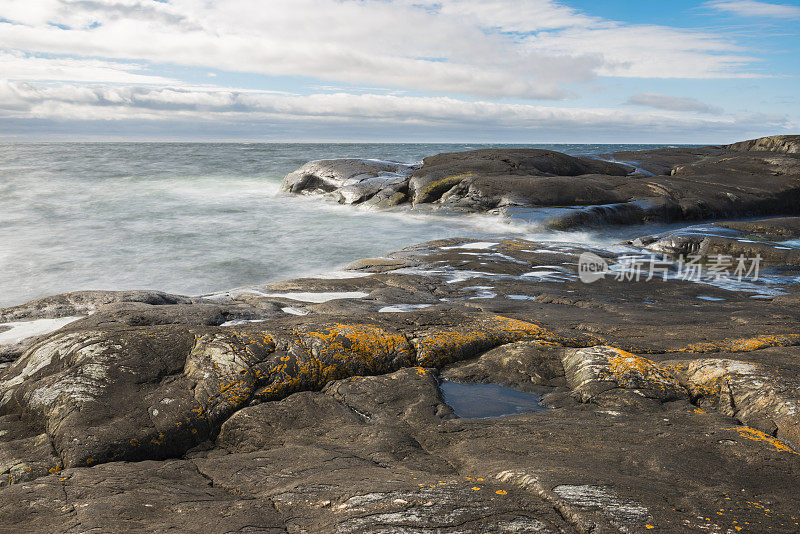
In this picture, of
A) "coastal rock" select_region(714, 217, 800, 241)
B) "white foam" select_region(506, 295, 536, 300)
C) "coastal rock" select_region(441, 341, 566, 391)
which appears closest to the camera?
"coastal rock" select_region(441, 341, 566, 391)

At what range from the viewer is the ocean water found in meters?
17.2

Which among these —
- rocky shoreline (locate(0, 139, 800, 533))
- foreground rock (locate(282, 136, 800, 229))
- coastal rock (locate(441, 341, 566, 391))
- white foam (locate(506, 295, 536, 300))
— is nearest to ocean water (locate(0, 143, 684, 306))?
foreground rock (locate(282, 136, 800, 229))

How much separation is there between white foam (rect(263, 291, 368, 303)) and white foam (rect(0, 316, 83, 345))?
3556 millimetres

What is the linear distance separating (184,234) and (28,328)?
16631mm

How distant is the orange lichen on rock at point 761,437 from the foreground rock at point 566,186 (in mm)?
18602

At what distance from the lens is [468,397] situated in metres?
6.02

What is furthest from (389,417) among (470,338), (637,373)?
(637,373)

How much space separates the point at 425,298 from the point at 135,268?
478 inches

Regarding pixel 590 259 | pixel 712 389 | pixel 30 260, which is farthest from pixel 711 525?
pixel 30 260

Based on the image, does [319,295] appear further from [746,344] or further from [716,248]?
[716,248]

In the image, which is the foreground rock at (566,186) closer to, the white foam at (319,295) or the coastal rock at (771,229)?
the coastal rock at (771,229)

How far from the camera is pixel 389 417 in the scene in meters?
5.31

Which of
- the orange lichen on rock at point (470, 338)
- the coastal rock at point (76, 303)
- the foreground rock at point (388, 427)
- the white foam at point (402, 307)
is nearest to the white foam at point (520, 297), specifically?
the white foam at point (402, 307)

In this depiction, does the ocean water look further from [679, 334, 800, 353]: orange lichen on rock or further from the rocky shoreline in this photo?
[679, 334, 800, 353]: orange lichen on rock
